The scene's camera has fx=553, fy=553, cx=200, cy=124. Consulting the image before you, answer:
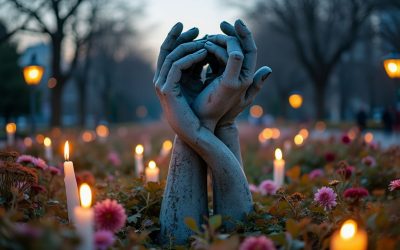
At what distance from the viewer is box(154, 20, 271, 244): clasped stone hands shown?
3.64 meters

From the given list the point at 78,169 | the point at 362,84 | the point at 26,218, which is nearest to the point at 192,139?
the point at 26,218

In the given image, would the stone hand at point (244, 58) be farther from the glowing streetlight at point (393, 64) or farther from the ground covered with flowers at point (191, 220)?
the glowing streetlight at point (393, 64)

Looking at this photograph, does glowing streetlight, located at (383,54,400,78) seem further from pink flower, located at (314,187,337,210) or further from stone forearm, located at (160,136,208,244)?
stone forearm, located at (160,136,208,244)

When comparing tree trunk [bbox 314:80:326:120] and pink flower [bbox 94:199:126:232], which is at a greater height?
tree trunk [bbox 314:80:326:120]

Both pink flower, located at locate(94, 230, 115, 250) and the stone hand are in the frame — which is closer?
pink flower, located at locate(94, 230, 115, 250)

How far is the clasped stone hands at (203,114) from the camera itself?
3.64 meters

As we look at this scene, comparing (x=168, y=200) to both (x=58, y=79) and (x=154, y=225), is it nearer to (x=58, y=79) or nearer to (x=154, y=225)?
(x=154, y=225)

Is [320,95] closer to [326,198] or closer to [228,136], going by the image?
[228,136]

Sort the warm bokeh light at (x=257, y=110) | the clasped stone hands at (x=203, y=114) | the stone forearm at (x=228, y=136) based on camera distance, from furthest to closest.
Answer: the warm bokeh light at (x=257, y=110) < the stone forearm at (x=228, y=136) < the clasped stone hands at (x=203, y=114)

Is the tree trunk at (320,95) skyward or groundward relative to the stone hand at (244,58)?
skyward

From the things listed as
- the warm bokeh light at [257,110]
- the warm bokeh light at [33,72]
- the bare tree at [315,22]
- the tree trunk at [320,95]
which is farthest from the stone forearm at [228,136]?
the warm bokeh light at [257,110]

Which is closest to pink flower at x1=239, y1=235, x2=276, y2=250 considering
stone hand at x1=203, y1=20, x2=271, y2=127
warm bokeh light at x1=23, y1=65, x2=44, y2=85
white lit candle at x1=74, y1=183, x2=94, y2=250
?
white lit candle at x1=74, y1=183, x2=94, y2=250

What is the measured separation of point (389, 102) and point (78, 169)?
144ft

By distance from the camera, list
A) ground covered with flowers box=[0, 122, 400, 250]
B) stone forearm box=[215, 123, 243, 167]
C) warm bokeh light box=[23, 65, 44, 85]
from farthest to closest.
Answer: warm bokeh light box=[23, 65, 44, 85]
stone forearm box=[215, 123, 243, 167]
ground covered with flowers box=[0, 122, 400, 250]
